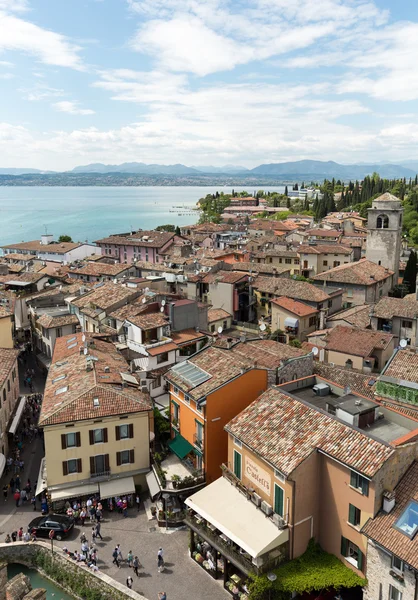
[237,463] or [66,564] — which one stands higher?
[237,463]

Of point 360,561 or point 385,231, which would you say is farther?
point 385,231

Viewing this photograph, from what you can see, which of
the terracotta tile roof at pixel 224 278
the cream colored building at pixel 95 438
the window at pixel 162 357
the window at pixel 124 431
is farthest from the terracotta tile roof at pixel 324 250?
the window at pixel 124 431

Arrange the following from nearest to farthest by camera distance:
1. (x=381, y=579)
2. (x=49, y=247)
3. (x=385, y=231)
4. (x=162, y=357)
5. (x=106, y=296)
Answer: (x=381, y=579), (x=162, y=357), (x=106, y=296), (x=385, y=231), (x=49, y=247)

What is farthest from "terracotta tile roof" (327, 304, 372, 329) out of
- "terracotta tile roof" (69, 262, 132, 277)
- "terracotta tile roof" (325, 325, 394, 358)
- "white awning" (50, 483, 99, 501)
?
"white awning" (50, 483, 99, 501)

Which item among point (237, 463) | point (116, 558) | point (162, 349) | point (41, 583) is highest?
point (162, 349)

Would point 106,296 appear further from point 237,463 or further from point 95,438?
point 237,463

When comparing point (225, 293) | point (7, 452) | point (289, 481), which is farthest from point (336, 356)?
point (7, 452)

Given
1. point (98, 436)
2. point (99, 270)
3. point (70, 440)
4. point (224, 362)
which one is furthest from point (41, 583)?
point (99, 270)
